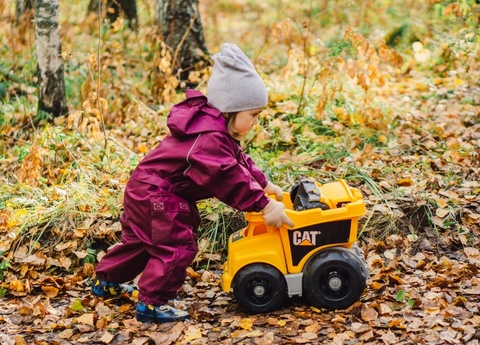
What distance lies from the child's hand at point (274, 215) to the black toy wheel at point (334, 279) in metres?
0.32

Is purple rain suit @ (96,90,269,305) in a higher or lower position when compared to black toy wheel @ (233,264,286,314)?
higher

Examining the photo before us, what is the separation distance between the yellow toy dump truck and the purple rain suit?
10.4 inches

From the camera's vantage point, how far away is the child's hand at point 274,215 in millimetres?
3373

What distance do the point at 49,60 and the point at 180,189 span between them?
3.03m

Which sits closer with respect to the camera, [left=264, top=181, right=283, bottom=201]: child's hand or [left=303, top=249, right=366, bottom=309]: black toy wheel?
[left=303, top=249, right=366, bottom=309]: black toy wheel

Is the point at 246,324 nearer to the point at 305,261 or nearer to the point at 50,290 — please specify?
the point at 305,261

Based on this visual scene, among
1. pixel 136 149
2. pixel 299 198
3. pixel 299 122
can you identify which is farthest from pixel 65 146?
pixel 299 198

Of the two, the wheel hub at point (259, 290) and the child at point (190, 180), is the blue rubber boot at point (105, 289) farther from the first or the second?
the wheel hub at point (259, 290)

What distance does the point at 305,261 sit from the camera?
140 inches

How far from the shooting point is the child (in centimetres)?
334

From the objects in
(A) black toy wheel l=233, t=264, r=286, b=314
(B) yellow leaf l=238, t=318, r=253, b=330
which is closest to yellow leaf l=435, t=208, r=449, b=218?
(A) black toy wheel l=233, t=264, r=286, b=314

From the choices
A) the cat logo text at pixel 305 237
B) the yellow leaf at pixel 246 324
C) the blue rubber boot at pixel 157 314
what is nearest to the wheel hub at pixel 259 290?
the yellow leaf at pixel 246 324

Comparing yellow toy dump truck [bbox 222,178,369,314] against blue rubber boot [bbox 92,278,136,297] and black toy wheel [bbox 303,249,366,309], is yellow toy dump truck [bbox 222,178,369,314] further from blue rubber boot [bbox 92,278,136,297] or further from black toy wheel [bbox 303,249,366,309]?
blue rubber boot [bbox 92,278,136,297]

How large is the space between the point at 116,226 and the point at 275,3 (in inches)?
363
